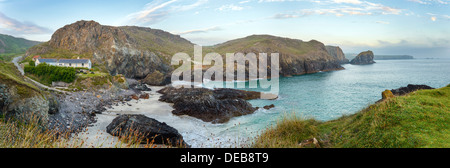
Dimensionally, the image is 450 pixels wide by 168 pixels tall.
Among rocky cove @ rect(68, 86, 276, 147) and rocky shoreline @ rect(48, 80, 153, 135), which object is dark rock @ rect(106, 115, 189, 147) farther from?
rocky shoreline @ rect(48, 80, 153, 135)

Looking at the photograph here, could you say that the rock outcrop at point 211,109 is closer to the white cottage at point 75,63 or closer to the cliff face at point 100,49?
the white cottage at point 75,63

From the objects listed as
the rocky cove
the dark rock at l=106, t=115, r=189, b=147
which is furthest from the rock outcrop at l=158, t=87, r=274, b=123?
the dark rock at l=106, t=115, r=189, b=147

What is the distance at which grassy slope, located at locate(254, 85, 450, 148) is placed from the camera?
780 centimetres

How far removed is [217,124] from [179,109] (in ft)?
22.7

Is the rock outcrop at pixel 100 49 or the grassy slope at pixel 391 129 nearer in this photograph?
the grassy slope at pixel 391 129

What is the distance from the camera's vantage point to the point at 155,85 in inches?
2247

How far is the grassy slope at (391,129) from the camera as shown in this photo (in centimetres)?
780

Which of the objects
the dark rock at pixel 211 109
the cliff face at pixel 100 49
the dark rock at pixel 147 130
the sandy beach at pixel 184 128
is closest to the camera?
the dark rock at pixel 147 130

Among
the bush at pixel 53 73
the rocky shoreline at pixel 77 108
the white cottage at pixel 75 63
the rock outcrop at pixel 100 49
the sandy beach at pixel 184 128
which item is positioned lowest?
the sandy beach at pixel 184 128

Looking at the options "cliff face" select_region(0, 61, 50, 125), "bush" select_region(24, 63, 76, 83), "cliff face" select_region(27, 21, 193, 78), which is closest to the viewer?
"cliff face" select_region(0, 61, 50, 125)

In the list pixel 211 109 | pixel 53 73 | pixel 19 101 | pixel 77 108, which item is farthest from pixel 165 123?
pixel 53 73

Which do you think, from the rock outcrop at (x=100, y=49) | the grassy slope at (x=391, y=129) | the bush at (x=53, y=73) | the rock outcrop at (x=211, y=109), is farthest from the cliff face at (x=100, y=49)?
the grassy slope at (x=391, y=129)

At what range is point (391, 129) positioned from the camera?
8641 mm
